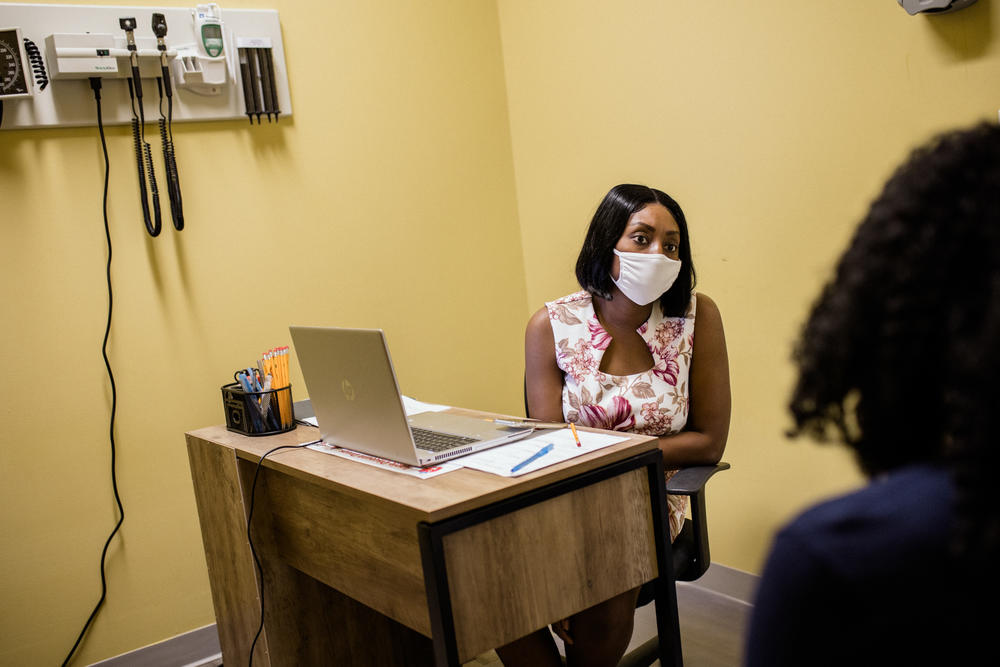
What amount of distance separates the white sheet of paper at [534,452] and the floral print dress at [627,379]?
0.29 m

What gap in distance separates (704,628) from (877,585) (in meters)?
2.03

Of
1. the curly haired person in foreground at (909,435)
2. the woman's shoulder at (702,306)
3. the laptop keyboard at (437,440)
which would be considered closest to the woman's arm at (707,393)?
the woman's shoulder at (702,306)

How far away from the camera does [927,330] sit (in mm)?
596

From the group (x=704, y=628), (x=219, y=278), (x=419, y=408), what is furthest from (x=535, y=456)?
(x=219, y=278)

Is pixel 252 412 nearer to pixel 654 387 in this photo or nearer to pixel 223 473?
pixel 223 473

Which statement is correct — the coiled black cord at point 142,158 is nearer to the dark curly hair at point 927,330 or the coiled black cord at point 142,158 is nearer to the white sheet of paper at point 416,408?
the white sheet of paper at point 416,408

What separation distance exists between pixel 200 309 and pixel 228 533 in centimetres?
80

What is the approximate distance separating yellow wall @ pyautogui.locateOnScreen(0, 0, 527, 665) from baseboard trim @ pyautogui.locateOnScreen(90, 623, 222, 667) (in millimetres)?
36

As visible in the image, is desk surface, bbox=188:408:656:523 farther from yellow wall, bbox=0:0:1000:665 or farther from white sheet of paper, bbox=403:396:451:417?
yellow wall, bbox=0:0:1000:665

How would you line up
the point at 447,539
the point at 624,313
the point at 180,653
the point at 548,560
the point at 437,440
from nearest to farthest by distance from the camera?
the point at 447,539 → the point at 548,560 → the point at 437,440 → the point at 624,313 → the point at 180,653

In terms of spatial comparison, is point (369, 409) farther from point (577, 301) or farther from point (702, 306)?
point (702, 306)

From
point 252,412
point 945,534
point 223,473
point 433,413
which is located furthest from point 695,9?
point 945,534

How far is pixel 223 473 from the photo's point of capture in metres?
2.05

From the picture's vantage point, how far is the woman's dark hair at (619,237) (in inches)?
80.0
